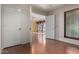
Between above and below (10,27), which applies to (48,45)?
below

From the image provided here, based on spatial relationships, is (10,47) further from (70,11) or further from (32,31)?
(70,11)

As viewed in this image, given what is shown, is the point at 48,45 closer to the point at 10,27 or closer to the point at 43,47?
the point at 43,47

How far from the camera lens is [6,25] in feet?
5.65

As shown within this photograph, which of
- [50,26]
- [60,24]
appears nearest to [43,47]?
[50,26]

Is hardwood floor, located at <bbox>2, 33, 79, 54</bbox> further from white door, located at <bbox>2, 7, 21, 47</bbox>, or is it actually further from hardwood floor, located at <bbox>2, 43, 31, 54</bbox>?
white door, located at <bbox>2, 7, 21, 47</bbox>

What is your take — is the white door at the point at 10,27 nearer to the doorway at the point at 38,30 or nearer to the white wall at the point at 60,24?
the doorway at the point at 38,30

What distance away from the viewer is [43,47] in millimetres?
1993

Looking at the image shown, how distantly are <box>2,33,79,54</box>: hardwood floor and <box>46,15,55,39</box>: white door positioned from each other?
110 millimetres

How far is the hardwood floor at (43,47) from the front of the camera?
68.9 inches

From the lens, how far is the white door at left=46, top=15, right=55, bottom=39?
2.03m

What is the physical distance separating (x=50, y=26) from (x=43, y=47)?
485 millimetres

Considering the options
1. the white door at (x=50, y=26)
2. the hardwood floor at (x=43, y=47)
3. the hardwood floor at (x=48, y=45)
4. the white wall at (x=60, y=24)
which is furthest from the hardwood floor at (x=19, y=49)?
the white wall at (x=60, y=24)

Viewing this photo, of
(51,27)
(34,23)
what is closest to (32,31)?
(34,23)

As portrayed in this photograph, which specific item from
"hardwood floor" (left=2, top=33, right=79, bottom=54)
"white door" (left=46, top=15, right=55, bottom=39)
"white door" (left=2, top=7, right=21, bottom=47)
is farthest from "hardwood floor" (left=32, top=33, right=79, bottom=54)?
"white door" (left=2, top=7, right=21, bottom=47)
